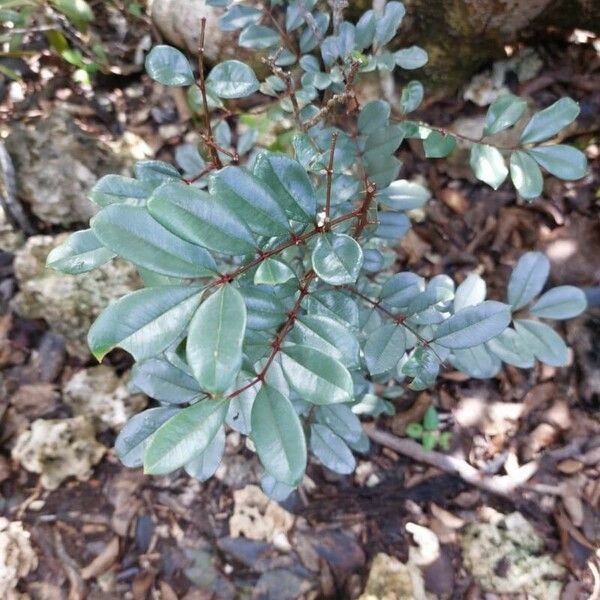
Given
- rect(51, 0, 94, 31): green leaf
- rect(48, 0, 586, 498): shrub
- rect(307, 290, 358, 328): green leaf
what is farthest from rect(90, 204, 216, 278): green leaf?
rect(51, 0, 94, 31): green leaf

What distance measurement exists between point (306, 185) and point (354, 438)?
0.62 metres

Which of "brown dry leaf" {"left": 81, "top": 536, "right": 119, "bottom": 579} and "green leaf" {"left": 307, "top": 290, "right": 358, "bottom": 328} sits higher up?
"green leaf" {"left": 307, "top": 290, "right": 358, "bottom": 328}

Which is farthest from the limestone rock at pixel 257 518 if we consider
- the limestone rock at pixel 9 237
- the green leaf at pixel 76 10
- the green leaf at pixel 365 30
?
the green leaf at pixel 76 10

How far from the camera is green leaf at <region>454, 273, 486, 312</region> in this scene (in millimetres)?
1171

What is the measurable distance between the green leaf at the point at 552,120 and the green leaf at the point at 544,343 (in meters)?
0.39

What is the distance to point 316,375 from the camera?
66 cm

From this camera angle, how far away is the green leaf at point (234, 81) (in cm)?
93

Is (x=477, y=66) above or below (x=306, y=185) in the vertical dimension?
below

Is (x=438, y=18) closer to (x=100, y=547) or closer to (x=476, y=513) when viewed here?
(x=476, y=513)

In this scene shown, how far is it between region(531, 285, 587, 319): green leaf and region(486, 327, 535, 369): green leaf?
0.10 m

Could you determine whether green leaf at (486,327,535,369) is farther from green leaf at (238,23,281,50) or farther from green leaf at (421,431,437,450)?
green leaf at (238,23,281,50)

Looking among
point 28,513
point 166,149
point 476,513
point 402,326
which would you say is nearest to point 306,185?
point 402,326

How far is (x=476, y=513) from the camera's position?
161cm

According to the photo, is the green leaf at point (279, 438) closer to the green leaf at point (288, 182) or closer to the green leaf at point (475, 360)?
the green leaf at point (288, 182)
